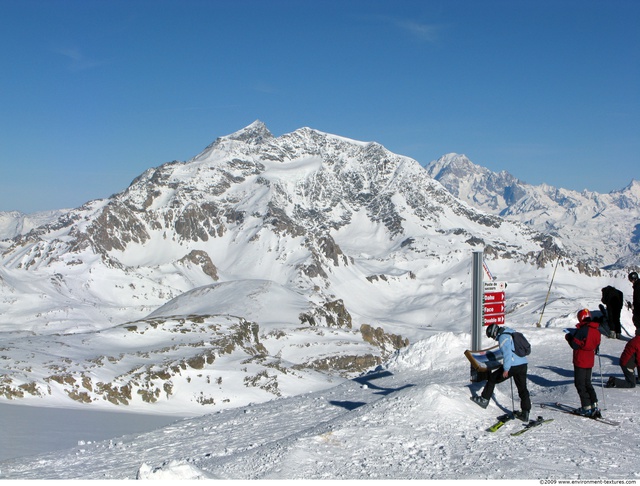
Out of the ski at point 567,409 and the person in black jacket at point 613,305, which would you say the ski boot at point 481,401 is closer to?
the ski at point 567,409

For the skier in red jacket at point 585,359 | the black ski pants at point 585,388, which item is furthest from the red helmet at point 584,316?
the black ski pants at point 585,388

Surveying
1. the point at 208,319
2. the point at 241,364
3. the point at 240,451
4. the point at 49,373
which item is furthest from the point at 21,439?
the point at 208,319

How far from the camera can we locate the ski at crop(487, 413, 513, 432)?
553 inches

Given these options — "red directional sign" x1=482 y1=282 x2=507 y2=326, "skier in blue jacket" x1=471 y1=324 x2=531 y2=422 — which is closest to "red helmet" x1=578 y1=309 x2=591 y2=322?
"skier in blue jacket" x1=471 y1=324 x2=531 y2=422

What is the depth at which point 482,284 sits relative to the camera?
19.5 meters

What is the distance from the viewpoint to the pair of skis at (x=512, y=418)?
548 inches

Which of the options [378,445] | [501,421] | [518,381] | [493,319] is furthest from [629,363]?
[378,445]

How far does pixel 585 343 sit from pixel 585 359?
0.38 m

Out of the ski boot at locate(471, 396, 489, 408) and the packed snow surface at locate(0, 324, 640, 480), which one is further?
the ski boot at locate(471, 396, 489, 408)

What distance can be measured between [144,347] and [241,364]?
11.4 metres

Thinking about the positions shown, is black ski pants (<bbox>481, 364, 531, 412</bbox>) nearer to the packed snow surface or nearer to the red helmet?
the packed snow surface

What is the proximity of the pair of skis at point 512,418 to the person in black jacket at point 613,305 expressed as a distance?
12.5m

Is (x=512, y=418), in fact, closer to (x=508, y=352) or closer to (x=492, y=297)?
(x=508, y=352)

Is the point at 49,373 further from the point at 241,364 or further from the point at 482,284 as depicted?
the point at 482,284
